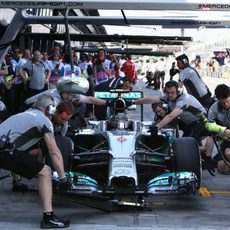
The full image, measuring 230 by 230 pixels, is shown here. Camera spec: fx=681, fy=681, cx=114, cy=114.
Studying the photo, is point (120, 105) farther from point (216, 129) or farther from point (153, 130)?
point (216, 129)

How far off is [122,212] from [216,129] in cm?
174

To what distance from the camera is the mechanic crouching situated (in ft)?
20.9

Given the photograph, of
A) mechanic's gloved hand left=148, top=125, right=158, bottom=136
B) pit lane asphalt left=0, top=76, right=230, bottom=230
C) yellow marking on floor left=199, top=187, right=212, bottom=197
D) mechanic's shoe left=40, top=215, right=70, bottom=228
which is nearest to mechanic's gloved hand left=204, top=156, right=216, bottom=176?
yellow marking on floor left=199, top=187, right=212, bottom=197

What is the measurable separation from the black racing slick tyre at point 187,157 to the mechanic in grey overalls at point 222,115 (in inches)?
37.9

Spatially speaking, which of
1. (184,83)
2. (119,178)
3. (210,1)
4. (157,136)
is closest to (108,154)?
(119,178)

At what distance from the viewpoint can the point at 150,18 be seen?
297 inches

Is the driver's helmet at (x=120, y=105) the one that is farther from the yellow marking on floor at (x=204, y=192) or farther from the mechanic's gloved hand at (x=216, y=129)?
the yellow marking on floor at (x=204, y=192)

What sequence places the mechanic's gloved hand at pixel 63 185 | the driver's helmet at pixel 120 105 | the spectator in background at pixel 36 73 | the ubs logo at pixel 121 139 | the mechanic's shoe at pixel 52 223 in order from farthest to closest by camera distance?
the spectator in background at pixel 36 73
the driver's helmet at pixel 120 105
the ubs logo at pixel 121 139
the mechanic's gloved hand at pixel 63 185
the mechanic's shoe at pixel 52 223

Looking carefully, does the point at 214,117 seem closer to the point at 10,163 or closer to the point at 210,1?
the point at 210,1

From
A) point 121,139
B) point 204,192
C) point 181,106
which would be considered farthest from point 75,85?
point 204,192

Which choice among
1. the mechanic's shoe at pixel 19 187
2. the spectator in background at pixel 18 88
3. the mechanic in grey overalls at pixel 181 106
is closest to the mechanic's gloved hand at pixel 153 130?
the mechanic in grey overalls at pixel 181 106

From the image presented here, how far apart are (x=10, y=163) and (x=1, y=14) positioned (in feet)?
38.4

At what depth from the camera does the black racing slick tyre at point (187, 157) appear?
7520 mm

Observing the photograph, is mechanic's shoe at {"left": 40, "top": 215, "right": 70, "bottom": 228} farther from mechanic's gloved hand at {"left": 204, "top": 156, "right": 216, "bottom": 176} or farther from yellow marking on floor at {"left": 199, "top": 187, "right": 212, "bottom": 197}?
mechanic's gloved hand at {"left": 204, "top": 156, "right": 216, "bottom": 176}
